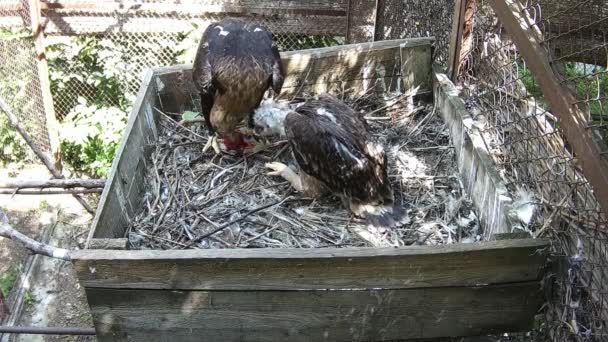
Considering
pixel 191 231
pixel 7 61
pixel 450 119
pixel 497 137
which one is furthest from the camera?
pixel 7 61

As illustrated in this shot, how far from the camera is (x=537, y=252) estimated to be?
253 cm

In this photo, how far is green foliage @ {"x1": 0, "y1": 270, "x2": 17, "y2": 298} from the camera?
5.46m

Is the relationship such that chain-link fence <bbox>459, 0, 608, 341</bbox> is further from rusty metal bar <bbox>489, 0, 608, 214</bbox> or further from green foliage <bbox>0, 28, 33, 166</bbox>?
green foliage <bbox>0, 28, 33, 166</bbox>

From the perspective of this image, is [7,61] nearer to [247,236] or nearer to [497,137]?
[247,236]

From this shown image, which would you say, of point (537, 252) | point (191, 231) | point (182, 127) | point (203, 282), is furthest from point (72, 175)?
point (537, 252)

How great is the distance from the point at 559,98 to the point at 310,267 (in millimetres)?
1220

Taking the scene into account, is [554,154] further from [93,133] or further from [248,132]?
[93,133]

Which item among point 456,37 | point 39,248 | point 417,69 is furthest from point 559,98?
point 39,248

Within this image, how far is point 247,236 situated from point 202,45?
1396 mm

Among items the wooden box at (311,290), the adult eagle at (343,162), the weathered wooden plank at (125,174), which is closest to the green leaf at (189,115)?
the weathered wooden plank at (125,174)

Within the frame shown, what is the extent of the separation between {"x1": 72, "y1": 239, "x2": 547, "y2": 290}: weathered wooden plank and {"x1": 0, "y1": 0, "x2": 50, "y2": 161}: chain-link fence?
13.9 ft

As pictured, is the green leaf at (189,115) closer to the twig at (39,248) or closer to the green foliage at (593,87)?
the twig at (39,248)

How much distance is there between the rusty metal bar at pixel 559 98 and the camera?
2.16 m

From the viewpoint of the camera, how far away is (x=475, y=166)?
329 cm
